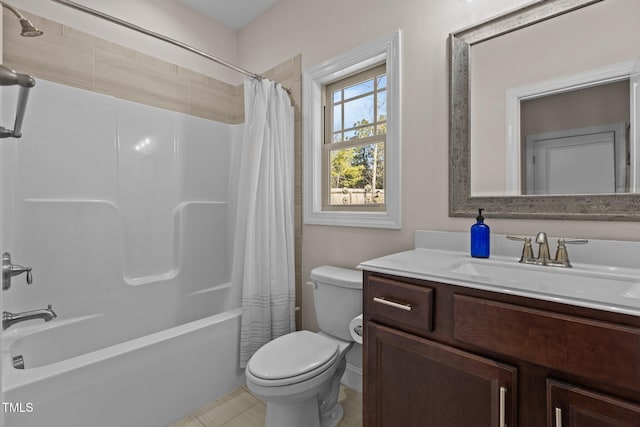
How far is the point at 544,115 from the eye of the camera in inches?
47.0

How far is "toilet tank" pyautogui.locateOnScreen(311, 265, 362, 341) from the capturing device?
153 centimetres

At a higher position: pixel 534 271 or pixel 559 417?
pixel 534 271

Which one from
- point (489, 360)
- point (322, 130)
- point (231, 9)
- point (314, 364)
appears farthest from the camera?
point (231, 9)

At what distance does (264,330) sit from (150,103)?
1.77 m

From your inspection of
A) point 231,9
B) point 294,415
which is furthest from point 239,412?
point 231,9

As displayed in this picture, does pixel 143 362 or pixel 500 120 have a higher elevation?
pixel 500 120

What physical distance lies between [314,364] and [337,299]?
0.37m

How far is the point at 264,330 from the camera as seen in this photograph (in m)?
1.87

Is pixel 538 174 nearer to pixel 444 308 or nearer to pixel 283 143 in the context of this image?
pixel 444 308

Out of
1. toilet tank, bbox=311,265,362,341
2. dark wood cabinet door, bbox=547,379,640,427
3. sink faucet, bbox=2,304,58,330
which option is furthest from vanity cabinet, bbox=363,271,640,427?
sink faucet, bbox=2,304,58,330

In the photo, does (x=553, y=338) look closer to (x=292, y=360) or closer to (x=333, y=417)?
(x=292, y=360)

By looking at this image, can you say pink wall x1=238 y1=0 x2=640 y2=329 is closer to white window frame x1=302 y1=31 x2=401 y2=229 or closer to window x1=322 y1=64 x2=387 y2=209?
white window frame x1=302 y1=31 x2=401 y2=229

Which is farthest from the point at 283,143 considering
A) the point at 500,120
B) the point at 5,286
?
the point at 5,286

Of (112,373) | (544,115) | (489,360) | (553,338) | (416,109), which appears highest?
(416,109)
